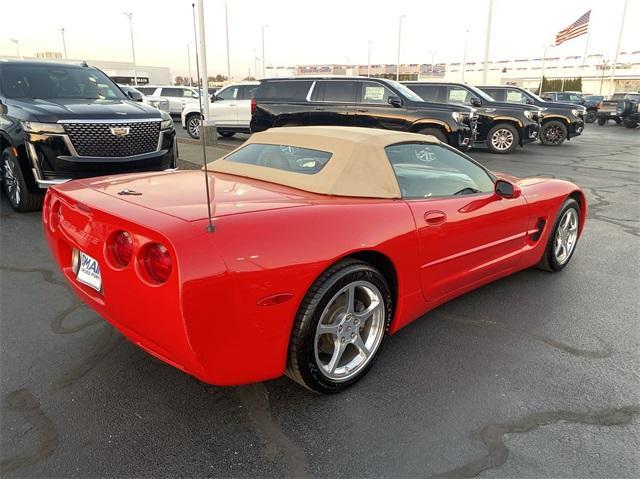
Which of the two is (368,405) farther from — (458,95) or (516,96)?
(516,96)

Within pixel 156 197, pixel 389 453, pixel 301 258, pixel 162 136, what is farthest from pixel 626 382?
pixel 162 136

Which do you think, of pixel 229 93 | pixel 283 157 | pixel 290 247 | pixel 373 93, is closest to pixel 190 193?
pixel 290 247

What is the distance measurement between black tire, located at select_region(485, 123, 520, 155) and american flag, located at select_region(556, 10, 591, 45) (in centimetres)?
2038

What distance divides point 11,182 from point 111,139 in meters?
1.42

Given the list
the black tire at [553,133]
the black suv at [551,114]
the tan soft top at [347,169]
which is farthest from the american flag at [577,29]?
the tan soft top at [347,169]

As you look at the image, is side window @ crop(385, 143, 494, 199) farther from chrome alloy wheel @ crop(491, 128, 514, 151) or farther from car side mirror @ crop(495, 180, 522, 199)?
chrome alloy wheel @ crop(491, 128, 514, 151)

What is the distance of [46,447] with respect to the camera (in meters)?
2.14

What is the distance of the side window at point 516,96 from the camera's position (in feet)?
49.8

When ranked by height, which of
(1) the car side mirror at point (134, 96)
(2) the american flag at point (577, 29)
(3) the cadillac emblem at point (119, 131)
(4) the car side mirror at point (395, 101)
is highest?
(2) the american flag at point (577, 29)

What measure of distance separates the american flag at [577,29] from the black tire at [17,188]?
104ft

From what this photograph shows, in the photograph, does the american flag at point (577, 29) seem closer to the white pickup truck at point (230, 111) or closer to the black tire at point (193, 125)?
the white pickup truck at point (230, 111)

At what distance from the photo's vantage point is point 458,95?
44.0ft

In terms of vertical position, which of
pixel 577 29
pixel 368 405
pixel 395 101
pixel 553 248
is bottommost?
pixel 368 405

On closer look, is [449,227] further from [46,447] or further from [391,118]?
[391,118]
